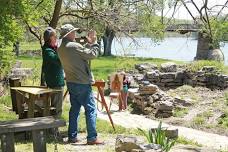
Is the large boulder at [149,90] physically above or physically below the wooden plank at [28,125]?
below

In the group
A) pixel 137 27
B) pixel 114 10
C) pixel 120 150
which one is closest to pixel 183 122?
pixel 137 27

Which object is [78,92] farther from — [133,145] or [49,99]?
[133,145]

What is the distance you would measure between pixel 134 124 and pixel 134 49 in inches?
100

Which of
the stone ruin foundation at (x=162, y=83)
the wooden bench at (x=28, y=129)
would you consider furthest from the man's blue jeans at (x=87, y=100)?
the stone ruin foundation at (x=162, y=83)

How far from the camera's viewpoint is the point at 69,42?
7223 millimetres

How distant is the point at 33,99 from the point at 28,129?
2.06 m

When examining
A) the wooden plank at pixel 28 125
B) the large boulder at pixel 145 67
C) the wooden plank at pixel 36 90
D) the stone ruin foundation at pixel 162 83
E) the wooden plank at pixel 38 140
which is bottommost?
the stone ruin foundation at pixel 162 83

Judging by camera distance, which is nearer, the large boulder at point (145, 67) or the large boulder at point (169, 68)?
the large boulder at point (169, 68)

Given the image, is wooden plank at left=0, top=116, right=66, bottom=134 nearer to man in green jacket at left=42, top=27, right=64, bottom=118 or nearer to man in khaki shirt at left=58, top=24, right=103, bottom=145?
man in khaki shirt at left=58, top=24, right=103, bottom=145

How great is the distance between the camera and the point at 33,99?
7469mm

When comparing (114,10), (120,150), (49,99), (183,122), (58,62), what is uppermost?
(114,10)

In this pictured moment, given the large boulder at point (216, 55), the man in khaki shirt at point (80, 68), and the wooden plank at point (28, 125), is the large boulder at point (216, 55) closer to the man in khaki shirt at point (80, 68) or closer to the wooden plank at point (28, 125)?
the man in khaki shirt at point (80, 68)

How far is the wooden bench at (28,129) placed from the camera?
539 cm

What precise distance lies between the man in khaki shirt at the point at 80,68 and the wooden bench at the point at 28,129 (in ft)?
5.21
